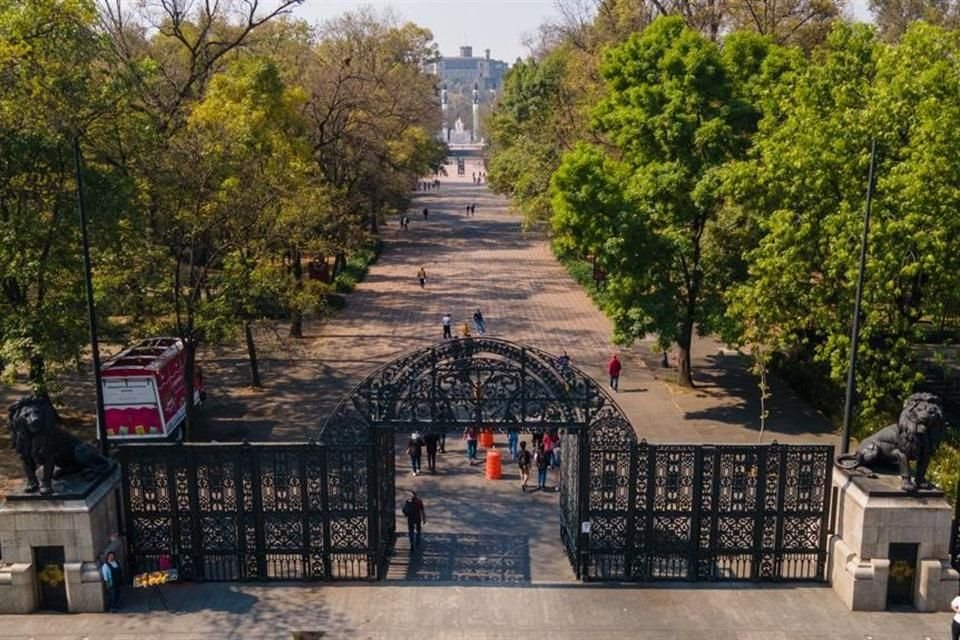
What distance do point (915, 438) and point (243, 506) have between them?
35.2 ft

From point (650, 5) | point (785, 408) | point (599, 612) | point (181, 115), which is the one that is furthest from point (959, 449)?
point (650, 5)

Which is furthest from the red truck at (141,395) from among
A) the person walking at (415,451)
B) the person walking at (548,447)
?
the person walking at (548,447)

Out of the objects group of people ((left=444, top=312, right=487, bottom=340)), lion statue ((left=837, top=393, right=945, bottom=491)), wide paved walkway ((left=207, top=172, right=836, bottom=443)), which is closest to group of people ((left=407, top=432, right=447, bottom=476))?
wide paved walkway ((left=207, top=172, right=836, bottom=443))

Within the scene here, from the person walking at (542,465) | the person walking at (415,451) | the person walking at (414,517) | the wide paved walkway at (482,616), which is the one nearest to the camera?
the wide paved walkway at (482,616)

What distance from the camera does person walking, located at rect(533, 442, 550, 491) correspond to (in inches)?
775

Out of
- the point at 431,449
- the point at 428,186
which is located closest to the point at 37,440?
the point at 431,449

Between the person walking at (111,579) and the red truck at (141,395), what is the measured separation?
7.20m

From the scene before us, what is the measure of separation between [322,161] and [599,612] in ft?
98.8

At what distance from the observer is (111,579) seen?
44.9ft

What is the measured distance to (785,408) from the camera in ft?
84.0

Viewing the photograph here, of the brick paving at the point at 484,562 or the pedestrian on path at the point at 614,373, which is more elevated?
the pedestrian on path at the point at 614,373

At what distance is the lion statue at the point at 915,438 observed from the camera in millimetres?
13219

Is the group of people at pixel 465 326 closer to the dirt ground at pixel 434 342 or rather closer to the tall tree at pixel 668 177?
the dirt ground at pixel 434 342

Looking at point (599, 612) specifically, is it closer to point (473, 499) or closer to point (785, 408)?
point (473, 499)
